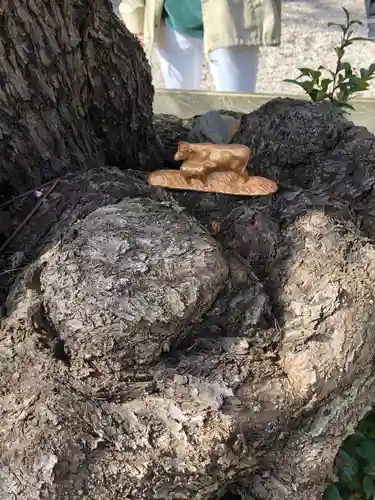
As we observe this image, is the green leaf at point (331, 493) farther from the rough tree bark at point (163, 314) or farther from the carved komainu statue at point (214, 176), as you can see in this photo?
the carved komainu statue at point (214, 176)

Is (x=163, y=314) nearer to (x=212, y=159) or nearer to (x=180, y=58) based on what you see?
(x=212, y=159)

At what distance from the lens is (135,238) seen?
0.99m

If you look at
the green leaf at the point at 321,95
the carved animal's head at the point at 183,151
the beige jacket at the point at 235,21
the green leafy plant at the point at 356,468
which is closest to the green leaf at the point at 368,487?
the green leafy plant at the point at 356,468

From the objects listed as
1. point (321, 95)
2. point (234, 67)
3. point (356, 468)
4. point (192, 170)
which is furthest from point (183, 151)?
point (234, 67)

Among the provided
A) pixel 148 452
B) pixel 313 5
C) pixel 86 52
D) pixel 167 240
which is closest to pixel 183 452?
pixel 148 452

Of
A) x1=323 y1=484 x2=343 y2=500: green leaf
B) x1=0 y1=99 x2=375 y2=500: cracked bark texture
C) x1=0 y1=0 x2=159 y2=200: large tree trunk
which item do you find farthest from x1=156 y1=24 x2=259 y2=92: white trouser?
x1=323 y1=484 x2=343 y2=500: green leaf

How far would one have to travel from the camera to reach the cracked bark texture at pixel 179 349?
0.91m

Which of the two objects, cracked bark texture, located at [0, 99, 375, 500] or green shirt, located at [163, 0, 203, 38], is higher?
green shirt, located at [163, 0, 203, 38]

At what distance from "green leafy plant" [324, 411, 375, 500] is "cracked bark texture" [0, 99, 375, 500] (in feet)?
1.36

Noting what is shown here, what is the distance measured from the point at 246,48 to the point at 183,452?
7.53ft

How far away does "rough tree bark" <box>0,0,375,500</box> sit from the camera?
35.9 inches

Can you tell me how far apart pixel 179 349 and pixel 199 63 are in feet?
7.92

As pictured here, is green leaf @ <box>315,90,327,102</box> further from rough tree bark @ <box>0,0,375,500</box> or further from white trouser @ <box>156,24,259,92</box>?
white trouser @ <box>156,24,259,92</box>

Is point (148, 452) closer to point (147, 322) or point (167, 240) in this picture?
point (147, 322)
